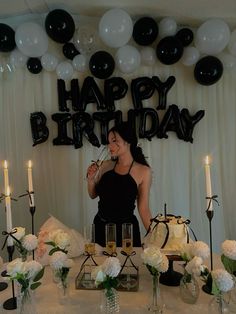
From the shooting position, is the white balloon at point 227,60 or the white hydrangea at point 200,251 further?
the white balloon at point 227,60

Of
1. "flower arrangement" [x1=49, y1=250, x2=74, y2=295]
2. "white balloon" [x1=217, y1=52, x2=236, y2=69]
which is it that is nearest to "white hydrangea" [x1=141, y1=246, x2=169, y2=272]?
"flower arrangement" [x1=49, y1=250, x2=74, y2=295]

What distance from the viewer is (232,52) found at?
2.75m

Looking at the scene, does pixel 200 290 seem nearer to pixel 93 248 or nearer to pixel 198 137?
pixel 93 248

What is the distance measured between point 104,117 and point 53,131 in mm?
504

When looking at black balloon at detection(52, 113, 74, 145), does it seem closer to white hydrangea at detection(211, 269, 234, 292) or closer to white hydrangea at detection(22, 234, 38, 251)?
white hydrangea at detection(22, 234, 38, 251)

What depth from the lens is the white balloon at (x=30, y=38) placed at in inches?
103

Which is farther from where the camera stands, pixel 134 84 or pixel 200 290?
pixel 134 84

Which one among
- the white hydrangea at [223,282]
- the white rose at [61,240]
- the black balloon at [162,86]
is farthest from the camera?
the black balloon at [162,86]

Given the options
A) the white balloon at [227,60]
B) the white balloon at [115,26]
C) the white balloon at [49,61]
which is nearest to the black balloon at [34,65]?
the white balloon at [49,61]

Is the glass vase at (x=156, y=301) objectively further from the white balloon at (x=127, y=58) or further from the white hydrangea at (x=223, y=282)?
the white balloon at (x=127, y=58)

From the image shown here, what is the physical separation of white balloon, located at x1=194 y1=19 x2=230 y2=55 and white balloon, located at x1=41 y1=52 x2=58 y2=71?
1.26m

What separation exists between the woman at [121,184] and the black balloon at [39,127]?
78 centimetres

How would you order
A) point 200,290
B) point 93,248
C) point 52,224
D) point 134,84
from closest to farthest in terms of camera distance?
point 200,290, point 93,248, point 52,224, point 134,84

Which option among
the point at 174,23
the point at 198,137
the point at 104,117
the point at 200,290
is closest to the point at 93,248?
the point at 200,290
